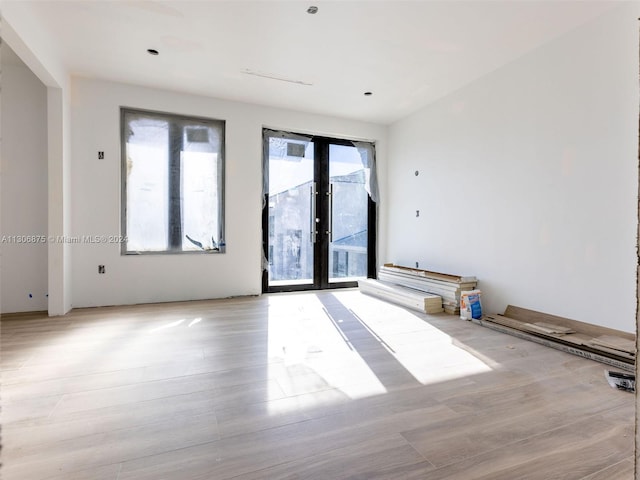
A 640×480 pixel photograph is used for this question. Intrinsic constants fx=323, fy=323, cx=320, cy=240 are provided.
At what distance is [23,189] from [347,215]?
4554 millimetres

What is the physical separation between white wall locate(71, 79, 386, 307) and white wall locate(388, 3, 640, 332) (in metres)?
2.34

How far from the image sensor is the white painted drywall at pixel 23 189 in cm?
393

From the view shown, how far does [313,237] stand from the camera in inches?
219

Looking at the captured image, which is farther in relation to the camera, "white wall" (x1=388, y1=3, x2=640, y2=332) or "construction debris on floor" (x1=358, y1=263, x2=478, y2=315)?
"construction debris on floor" (x1=358, y1=263, x2=478, y2=315)

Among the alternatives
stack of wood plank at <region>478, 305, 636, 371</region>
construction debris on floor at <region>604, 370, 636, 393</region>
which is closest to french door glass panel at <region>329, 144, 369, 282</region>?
stack of wood plank at <region>478, 305, 636, 371</region>

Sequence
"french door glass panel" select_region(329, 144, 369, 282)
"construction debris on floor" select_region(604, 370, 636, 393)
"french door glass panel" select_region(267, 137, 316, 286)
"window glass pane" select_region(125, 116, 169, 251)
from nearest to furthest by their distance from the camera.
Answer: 1. "construction debris on floor" select_region(604, 370, 636, 393)
2. "window glass pane" select_region(125, 116, 169, 251)
3. "french door glass panel" select_region(267, 137, 316, 286)
4. "french door glass panel" select_region(329, 144, 369, 282)

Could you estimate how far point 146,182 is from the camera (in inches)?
177

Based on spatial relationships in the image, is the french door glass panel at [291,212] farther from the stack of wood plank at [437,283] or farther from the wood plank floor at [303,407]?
the wood plank floor at [303,407]

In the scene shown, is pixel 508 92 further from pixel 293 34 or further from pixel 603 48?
pixel 293 34

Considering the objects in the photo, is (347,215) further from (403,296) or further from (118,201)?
(118,201)

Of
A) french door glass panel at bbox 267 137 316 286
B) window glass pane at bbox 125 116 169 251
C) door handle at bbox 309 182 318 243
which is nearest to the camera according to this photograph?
window glass pane at bbox 125 116 169 251

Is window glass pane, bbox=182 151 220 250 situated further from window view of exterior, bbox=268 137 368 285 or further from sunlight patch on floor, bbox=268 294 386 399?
sunlight patch on floor, bbox=268 294 386 399

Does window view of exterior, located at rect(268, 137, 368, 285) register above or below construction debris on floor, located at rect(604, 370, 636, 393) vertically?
above

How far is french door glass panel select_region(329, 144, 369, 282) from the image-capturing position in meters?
5.70
